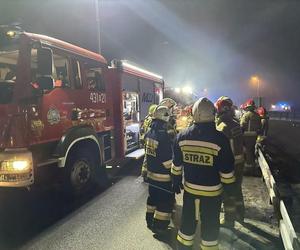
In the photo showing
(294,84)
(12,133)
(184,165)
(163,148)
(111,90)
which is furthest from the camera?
(294,84)

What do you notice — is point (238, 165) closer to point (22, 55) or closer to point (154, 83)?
point (22, 55)

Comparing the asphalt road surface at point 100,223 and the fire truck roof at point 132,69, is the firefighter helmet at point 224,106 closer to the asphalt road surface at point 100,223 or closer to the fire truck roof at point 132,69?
the asphalt road surface at point 100,223

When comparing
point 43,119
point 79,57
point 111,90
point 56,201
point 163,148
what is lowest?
point 56,201

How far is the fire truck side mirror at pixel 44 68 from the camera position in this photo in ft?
16.3

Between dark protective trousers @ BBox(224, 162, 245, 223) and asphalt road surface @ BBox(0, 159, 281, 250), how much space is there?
163mm

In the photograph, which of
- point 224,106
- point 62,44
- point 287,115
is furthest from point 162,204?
point 287,115

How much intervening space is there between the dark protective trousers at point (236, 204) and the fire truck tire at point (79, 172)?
2.84 m

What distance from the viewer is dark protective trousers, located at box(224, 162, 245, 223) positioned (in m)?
4.66

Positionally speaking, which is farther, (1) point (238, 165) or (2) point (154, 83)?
(2) point (154, 83)

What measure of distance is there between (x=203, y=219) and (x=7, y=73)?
13.2 feet

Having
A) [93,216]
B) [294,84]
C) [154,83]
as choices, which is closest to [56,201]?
[93,216]

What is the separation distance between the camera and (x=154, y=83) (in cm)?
1144

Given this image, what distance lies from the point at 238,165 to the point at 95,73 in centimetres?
375

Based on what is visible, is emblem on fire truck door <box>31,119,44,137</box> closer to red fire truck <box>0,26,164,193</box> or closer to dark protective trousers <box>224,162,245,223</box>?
red fire truck <box>0,26,164,193</box>
